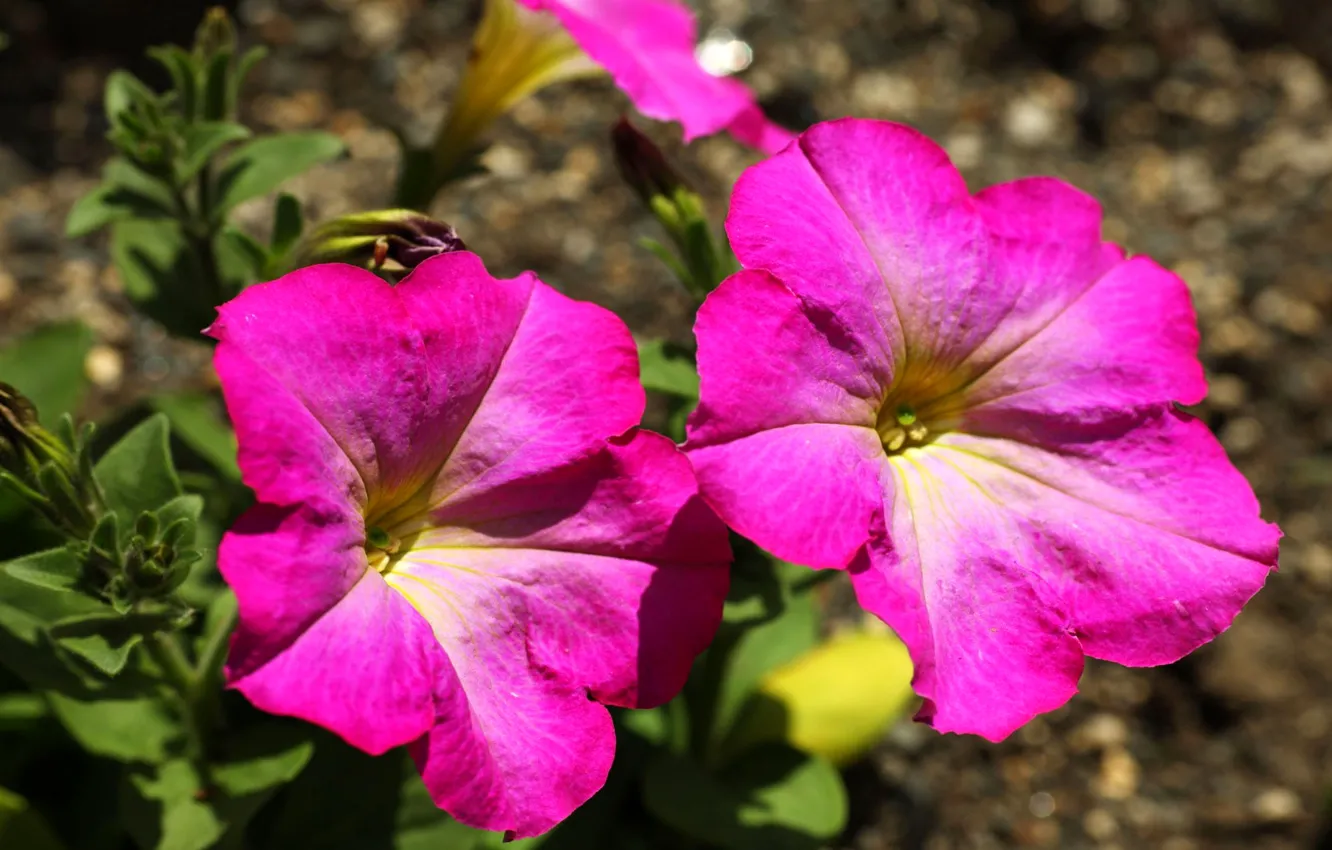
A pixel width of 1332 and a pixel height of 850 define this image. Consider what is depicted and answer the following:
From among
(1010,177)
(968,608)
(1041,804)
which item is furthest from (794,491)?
(1010,177)

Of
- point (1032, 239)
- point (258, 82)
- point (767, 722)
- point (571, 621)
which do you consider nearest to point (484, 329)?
point (571, 621)

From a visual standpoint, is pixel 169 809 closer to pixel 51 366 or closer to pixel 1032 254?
pixel 51 366

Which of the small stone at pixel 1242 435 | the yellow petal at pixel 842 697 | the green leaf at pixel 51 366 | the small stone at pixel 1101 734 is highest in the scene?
the green leaf at pixel 51 366

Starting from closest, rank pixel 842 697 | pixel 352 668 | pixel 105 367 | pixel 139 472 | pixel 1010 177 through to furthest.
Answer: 1. pixel 352 668
2. pixel 139 472
3. pixel 842 697
4. pixel 105 367
5. pixel 1010 177

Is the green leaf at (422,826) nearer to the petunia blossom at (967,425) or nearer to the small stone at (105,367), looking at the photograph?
the petunia blossom at (967,425)

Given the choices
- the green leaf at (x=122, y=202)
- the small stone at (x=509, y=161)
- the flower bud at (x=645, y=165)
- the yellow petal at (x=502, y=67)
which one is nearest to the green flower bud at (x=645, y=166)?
the flower bud at (x=645, y=165)

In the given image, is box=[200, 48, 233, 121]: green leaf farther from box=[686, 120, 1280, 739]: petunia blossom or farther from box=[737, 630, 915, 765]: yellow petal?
box=[737, 630, 915, 765]: yellow petal

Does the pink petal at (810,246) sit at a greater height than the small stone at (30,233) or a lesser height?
greater
